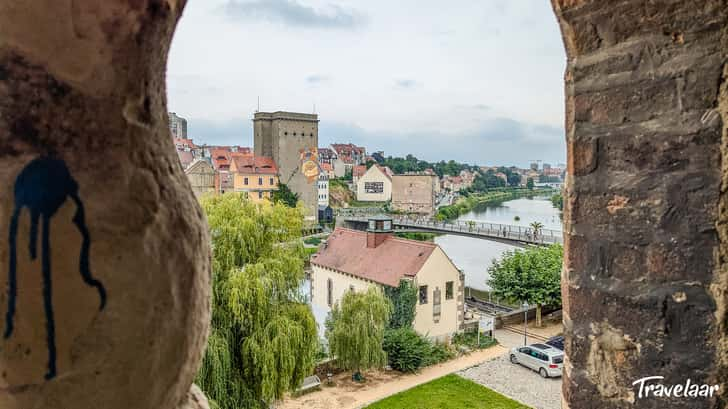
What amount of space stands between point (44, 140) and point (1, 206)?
0.09 metres

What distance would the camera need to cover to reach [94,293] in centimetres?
61

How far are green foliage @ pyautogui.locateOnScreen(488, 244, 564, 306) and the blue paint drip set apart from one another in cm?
1733

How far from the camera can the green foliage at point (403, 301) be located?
44.4 feet

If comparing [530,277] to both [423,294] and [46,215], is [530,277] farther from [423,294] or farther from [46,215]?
[46,215]

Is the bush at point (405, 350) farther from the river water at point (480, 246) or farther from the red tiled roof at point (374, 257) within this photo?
the river water at point (480, 246)

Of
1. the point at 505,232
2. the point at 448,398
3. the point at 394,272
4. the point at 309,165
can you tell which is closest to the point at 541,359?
the point at 448,398

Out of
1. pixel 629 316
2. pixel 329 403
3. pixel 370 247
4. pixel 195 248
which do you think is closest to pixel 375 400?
pixel 329 403

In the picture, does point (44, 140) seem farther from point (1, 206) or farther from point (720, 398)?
point (720, 398)

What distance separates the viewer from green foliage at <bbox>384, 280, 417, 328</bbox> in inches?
533

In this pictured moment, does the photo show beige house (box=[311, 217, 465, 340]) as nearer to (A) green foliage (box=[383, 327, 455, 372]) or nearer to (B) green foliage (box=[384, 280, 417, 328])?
(B) green foliage (box=[384, 280, 417, 328])

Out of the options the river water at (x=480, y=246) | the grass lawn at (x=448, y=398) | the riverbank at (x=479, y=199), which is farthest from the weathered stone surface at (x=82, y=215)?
the riverbank at (x=479, y=199)

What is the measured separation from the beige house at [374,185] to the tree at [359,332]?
42.9 meters

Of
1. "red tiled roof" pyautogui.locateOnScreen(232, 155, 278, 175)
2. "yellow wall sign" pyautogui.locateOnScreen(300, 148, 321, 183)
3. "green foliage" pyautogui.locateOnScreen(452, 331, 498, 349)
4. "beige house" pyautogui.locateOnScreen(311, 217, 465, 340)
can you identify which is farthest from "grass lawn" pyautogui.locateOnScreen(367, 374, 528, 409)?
"yellow wall sign" pyautogui.locateOnScreen(300, 148, 321, 183)

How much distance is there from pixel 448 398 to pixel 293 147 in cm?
3061
